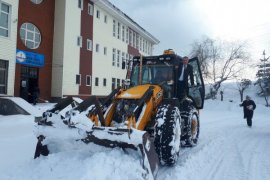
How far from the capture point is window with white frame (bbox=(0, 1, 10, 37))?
17.4 metres

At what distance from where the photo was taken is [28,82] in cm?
2084

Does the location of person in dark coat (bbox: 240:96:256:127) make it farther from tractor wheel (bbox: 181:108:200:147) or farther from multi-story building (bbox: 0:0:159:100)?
multi-story building (bbox: 0:0:159:100)

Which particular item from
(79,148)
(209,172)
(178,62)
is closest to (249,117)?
(178,62)

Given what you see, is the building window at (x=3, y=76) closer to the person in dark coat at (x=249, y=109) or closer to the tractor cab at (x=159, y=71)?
the tractor cab at (x=159, y=71)

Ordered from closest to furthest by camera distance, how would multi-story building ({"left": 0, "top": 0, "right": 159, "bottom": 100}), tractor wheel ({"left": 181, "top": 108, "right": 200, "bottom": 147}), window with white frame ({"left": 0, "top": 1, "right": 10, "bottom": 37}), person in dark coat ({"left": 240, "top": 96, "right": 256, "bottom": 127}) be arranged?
tractor wheel ({"left": 181, "top": 108, "right": 200, "bottom": 147}) < person in dark coat ({"left": 240, "top": 96, "right": 256, "bottom": 127}) < window with white frame ({"left": 0, "top": 1, "right": 10, "bottom": 37}) < multi-story building ({"left": 0, "top": 0, "right": 159, "bottom": 100})

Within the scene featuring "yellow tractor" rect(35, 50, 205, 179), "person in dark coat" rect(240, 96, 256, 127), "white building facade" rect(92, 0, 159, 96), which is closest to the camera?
"yellow tractor" rect(35, 50, 205, 179)

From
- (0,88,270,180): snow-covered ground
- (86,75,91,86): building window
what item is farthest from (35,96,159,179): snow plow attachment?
(86,75,91,86): building window

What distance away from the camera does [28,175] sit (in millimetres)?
4727

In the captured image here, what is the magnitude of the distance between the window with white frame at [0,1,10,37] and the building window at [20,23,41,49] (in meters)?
1.70

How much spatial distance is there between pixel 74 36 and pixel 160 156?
1949cm

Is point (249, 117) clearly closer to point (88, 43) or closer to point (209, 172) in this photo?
point (209, 172)

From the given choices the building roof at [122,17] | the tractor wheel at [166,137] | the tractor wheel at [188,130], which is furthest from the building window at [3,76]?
the tractor wheel at [166,137]

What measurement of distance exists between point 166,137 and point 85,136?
5.22 ft

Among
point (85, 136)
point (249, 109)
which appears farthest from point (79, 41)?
point (85, 136)
